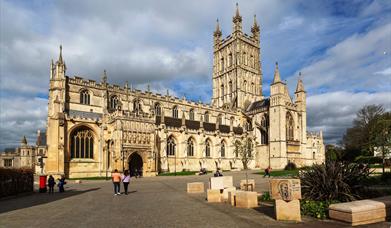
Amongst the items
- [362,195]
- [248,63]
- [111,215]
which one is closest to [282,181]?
[362,195]

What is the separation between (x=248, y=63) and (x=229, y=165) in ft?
104

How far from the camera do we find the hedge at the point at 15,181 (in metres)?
19.4

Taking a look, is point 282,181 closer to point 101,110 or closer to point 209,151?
point 101,110

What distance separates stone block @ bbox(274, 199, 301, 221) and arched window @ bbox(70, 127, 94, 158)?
3620 centimetres

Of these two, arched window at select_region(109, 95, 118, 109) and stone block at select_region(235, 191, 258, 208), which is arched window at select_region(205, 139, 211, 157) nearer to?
arched window at select_region(109, 95, 118, 109)

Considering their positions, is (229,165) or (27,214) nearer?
(27,214)

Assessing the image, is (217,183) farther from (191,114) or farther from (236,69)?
(236,69)

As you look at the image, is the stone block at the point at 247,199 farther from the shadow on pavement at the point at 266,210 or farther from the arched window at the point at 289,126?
the arched window at the point at 289,126

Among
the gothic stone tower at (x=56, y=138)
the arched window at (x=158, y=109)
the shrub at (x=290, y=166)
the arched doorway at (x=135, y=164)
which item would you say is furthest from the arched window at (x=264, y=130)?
the gothic stone tower at (x=56, y=138)

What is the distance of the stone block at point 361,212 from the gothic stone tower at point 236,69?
63.5 meters

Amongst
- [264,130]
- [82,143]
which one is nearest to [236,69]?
[264,130]

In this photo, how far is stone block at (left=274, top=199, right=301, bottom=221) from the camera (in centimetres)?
1005

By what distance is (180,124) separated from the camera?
54312 mm

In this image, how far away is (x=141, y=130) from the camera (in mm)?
43844
